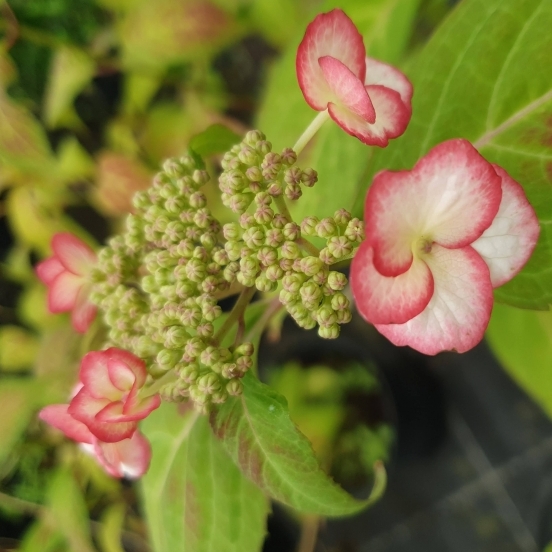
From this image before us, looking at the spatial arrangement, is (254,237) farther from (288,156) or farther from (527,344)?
(527,344)

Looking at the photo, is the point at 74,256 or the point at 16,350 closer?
the point at 74,256

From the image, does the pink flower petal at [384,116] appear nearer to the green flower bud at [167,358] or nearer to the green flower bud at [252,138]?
the green flower bud at [252,138]

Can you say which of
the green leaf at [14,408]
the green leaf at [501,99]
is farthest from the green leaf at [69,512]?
the green leaf at [501,99]

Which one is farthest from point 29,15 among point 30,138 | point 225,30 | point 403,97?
point 403,97

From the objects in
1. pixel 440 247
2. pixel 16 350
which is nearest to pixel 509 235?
pixel 440 247

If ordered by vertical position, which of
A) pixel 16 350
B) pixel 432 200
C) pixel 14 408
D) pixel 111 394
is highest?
pixel 432 200

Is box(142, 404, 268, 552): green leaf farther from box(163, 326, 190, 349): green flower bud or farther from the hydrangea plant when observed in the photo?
box(163, 326, 190, 349): green flower bud
